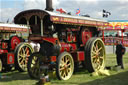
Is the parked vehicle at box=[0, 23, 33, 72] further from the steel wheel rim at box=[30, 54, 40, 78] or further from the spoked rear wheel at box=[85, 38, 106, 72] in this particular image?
the spoked rear wheel at box=[85, 38, 106, 72]

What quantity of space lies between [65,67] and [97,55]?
5.81 ft

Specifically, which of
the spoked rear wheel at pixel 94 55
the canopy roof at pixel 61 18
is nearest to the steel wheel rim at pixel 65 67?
the spoked rear wheel at pixel 94 55

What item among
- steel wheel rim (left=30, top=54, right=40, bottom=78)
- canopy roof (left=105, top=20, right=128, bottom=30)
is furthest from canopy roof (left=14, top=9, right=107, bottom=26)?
canopy roof (left=105, top=20, right=128, bottom=30)

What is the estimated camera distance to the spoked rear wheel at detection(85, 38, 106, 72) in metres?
7.47

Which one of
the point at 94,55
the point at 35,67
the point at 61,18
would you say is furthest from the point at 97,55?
the point at 35,67

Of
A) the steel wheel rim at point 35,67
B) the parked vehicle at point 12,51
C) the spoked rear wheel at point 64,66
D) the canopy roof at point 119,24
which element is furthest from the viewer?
the canopy roof at point 119,24

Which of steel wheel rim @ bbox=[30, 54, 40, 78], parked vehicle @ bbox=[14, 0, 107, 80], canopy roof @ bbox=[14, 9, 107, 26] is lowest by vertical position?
steel wheel rim @ bbox=[30, 54, 40, 78]

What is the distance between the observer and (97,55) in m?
7.92

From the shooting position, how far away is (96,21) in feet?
27.7

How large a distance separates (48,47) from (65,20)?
3.38ft

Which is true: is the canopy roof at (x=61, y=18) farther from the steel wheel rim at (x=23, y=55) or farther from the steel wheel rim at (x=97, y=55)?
the steel wheel rim at (x=23, y=55)

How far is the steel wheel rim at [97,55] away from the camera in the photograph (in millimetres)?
7716

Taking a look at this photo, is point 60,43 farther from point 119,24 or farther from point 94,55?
point 119,24

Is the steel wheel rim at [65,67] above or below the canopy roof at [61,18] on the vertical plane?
below
